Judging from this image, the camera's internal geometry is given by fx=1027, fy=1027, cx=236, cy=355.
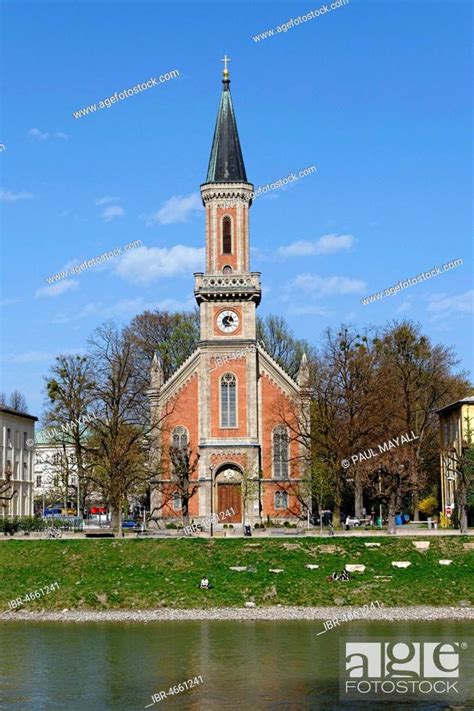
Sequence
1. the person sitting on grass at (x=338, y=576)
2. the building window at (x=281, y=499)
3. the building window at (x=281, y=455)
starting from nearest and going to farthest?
the person sitting on grass at (x=338, y=576) < the building window at (x=281, y=499) < the building window at (x=281, y=455)

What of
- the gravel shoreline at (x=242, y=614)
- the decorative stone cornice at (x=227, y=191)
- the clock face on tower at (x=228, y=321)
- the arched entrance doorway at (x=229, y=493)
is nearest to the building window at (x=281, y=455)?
the arched entrance doorway at (x=229, y=493)

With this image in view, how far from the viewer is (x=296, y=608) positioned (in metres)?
41.0

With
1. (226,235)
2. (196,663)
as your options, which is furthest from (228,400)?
(196,663)

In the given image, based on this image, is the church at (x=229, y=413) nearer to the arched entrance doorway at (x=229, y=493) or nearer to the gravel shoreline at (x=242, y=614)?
the arched entrance doorway at (x=229, y=493)

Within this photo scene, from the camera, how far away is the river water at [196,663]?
85.5ft

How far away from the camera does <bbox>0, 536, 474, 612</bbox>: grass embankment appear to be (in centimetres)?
4228

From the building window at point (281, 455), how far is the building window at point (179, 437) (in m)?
6.20

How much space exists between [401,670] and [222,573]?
643 inches

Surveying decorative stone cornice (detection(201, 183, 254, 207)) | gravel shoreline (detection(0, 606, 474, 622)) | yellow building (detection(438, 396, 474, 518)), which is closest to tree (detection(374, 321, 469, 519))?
yellow building (detection(438, 396, 474, 518))

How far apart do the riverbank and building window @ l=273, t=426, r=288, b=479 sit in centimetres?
2939

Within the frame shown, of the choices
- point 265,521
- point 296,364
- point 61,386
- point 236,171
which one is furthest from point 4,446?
point 296,364

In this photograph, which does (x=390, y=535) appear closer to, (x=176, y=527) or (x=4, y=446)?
(x=176, y=527)

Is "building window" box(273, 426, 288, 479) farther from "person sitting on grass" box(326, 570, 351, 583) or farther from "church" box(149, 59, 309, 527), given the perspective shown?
"person sitting on grass" box(326, 570, 351, 583)

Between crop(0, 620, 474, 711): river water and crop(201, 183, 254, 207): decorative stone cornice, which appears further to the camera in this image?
crop(201, 183, 254, 207): decorative stone cornice
